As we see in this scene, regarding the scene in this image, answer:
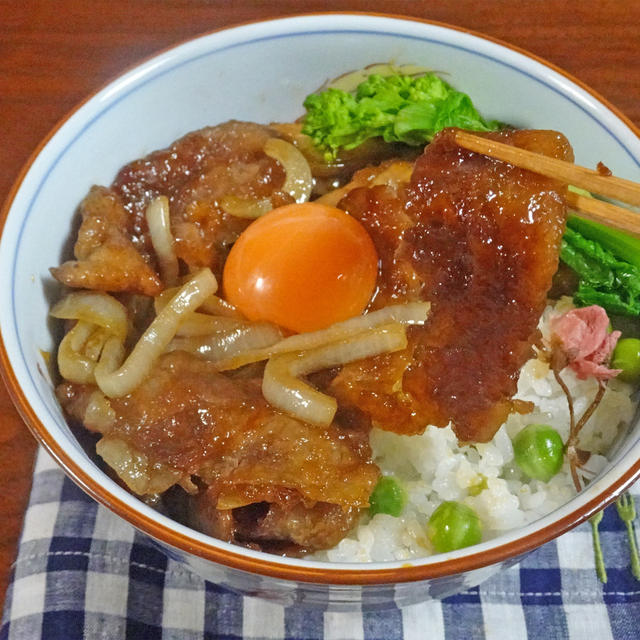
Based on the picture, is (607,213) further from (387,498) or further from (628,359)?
(387,498)

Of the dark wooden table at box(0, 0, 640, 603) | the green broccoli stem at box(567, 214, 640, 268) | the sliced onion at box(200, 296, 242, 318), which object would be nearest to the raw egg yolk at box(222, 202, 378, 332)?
the sliced onion at box(200, 296, 242, 318)

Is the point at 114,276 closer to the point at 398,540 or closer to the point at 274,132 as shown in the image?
the point at 274,132

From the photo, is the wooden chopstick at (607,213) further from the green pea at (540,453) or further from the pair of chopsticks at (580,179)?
the green pea at (540,453)

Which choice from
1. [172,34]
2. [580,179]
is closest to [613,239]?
[580,179]

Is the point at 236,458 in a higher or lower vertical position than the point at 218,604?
higher

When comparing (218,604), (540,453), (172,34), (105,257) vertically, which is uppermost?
(172,34)

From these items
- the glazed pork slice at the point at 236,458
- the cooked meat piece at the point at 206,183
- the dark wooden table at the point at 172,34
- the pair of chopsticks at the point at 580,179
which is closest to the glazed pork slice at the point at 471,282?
the pair of chopsticks at the point at 580,179

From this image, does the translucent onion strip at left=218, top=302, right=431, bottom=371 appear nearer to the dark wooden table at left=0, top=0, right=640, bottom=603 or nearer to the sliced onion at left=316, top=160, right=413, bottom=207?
the sliced onion at left=316, top=160, right=413, bottom=207
